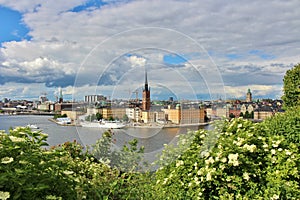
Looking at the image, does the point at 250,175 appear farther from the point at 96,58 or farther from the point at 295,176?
the point at 96,58

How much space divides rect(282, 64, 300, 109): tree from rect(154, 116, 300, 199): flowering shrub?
22.7ft

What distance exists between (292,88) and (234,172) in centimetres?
805

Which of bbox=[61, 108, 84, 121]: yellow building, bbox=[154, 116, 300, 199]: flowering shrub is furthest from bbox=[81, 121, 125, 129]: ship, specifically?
bbox=[154, 116, 300, 199]: flowering shrub

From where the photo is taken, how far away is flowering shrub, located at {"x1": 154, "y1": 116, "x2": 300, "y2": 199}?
3.73 meters

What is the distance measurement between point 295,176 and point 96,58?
116 inches

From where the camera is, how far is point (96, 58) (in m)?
3.96

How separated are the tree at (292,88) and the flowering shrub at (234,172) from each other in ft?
22.7

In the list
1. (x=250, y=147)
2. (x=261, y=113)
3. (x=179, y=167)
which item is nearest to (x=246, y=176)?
(x=250, y=147)

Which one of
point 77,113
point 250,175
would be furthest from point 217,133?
point 77,113

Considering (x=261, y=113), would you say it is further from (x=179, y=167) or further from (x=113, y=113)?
(x=113, y=113)

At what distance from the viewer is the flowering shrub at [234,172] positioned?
3.73 metres

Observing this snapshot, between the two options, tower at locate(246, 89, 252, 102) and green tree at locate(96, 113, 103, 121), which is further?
tower at locate(246, 89, 252, 102)

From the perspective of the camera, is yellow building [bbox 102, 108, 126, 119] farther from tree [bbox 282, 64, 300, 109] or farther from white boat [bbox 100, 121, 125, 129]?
tree [bbox 282, 64, 300, 109]

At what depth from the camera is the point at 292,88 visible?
35.5 feet
